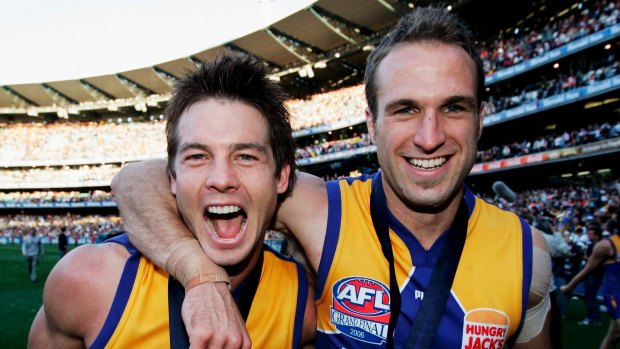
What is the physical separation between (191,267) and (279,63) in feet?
126

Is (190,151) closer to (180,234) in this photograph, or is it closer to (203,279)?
(180,234)

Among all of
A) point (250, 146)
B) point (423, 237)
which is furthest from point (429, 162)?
point (250, 146)

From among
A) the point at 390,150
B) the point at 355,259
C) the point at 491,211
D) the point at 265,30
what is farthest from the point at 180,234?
the point at 265,30

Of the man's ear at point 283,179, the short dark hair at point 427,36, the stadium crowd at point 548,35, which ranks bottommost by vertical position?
the man's ear at point 283,179

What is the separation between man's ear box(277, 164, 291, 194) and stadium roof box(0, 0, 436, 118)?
87.7 ft

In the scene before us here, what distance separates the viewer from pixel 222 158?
6.81 feet

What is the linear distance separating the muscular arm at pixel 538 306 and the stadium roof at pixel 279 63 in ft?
89.2

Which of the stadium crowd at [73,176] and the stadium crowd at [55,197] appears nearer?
the stadium crowd at [73,176]

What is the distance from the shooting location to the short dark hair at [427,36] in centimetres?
227

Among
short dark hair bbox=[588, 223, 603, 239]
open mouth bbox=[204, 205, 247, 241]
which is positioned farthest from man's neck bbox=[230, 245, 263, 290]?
short dark hair bbox=[588, 223, 603, 239]

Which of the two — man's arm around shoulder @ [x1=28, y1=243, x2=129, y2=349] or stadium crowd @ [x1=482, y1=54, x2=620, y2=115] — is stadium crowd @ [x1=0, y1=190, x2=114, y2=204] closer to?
stadium crowd @ [x1=482, y1=54, x2=620, y2=115]

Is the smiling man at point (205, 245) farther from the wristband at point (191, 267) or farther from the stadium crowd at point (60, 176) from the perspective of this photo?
the stadium crowd at point (60, 176)

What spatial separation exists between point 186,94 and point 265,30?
34.2 metres

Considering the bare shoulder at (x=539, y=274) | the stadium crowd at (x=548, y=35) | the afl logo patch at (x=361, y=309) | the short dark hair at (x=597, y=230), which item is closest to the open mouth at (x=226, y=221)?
the afl logo patch at (x=361, y=309)
